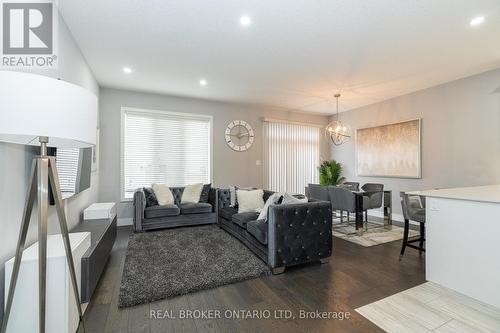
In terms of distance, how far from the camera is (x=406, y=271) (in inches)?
105

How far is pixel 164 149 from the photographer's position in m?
5.16

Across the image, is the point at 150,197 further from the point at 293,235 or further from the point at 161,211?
the point at 293,235

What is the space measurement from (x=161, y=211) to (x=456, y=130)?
576 cm

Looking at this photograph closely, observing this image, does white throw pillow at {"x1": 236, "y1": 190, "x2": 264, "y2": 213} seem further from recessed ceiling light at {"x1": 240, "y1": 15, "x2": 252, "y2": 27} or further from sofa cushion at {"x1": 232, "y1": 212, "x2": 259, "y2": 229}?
recessed ceiling light at {"x1": 240, "y1": 15, "x2": 252, "y2": 27}

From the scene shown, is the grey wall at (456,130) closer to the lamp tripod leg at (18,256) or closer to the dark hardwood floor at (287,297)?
the dark hardwood floor at (287,297)

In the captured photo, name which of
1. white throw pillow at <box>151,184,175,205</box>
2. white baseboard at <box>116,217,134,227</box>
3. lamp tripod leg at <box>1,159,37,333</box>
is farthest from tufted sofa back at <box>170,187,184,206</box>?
lamp tripod leg at <box>1,159,37,333</box>

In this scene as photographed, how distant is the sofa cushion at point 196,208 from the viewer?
445 centimetres

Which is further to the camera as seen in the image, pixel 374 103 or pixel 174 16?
pixel 374 103

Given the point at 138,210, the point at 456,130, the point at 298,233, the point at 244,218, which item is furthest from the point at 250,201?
the point at 456,130

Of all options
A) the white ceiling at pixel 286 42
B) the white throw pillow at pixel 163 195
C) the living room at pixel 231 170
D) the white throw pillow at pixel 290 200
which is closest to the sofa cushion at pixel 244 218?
the living room at pixel 231 170

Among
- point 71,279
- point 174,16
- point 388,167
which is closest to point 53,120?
point 71,279

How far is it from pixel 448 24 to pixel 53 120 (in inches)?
150

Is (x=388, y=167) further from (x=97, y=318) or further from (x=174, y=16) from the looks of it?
(x=97, y=318)

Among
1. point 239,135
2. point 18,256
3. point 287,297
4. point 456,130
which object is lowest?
point 287,297
